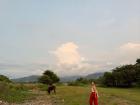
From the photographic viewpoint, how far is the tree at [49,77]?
5114 inches

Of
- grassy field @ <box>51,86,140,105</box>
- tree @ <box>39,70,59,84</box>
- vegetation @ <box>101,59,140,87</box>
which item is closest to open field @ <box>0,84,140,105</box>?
grassy field @ <box>51,86,140,105</box>

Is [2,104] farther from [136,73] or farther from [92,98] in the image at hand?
[136,73]

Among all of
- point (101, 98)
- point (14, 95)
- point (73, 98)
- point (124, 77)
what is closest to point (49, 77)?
point (124, 77)

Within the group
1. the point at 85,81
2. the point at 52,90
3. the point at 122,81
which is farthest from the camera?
the point at 85,81

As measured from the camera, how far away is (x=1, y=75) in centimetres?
12644

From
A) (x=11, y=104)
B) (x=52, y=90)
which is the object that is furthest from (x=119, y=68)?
(x=11, y=104)

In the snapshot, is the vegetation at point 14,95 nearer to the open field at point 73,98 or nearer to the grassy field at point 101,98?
the open field at point 73,98

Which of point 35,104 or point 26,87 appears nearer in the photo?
point 35,104

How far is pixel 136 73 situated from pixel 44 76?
118 ft

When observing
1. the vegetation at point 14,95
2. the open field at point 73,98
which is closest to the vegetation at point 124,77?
the vegetation at point 14,95

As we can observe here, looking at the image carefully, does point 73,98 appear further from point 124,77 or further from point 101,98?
point 124,77

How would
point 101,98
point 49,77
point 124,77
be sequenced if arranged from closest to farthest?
point 101,98, point 124,77, point 49,77

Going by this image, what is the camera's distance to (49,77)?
134 m

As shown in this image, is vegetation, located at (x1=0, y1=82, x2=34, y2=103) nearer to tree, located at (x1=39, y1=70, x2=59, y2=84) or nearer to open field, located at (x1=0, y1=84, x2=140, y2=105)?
open field, located at (x1=0, y1=84, x2=140, y2=105)
